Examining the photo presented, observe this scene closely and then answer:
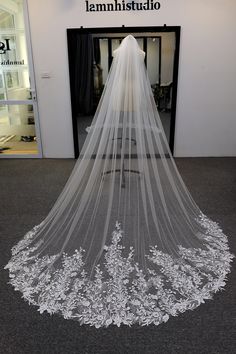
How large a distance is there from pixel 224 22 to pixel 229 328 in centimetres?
386

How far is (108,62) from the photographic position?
12.8 feet

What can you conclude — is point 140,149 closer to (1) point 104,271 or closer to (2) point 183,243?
(2) point 183,243

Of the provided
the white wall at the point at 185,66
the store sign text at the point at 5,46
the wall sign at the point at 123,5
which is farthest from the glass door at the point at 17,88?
the wall sign at the point at 123,5

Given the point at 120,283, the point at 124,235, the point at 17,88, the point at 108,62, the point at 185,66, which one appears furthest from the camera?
the point at 17,88

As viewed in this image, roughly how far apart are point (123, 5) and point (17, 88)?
75.8 inches

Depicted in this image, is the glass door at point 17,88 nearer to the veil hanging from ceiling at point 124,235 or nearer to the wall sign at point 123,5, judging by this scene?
the wall sign at point 123,5

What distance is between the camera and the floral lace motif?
178cm

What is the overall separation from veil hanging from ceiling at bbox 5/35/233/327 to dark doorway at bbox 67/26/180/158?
1674 millimetres

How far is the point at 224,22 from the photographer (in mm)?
4012

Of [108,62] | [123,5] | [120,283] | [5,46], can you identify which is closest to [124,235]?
[120,283]

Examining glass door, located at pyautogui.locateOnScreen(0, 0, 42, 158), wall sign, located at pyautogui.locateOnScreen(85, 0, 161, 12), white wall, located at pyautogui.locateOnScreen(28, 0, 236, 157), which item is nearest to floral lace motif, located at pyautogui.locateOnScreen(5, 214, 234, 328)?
white wall, located at pyautogui.locateOnScreen(28, 0, 236, 157)

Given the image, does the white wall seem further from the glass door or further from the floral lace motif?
the floral lace motif

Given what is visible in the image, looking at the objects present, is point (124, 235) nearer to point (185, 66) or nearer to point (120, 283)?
point (120, 283)

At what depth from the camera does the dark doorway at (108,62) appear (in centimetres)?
402
